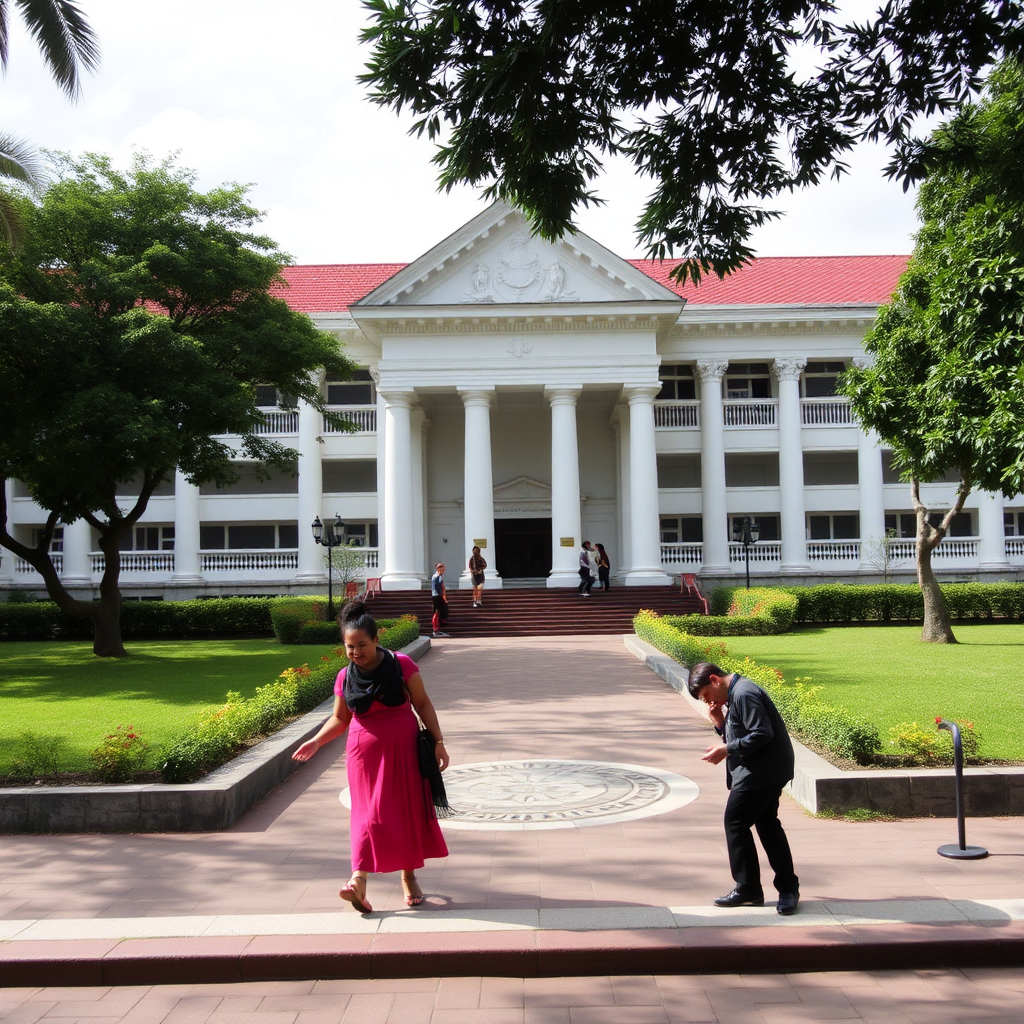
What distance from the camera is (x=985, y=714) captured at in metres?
10.8

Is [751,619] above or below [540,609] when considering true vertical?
below

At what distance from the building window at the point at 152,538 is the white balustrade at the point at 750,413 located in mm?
21201

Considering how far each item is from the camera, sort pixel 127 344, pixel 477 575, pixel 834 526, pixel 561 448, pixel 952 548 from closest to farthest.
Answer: pixel 127 344 → pixel 477 575 → pixel 561 448 → pixel 952 548 → pixel 834 526

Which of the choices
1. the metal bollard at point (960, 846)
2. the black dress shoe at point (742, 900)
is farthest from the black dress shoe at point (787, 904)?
the metal bollard at point (960, 846)

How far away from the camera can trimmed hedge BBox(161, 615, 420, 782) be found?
7.86m

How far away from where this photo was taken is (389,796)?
5215 mm

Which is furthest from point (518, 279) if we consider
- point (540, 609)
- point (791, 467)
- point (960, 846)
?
point (960, 846)

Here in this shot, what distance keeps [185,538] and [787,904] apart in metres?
31.3

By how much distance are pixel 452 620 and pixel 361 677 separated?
21468mm

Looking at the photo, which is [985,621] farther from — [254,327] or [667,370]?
[254,327]

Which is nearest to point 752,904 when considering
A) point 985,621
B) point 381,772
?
point 381,772

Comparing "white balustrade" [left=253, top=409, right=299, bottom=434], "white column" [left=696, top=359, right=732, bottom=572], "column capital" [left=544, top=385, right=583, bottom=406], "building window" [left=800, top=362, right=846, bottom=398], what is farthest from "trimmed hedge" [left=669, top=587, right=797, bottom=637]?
"white balustrade" [left=253, top=409, right=299, bottom=434]

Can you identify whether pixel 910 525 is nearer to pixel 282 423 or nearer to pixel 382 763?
pixel 282 423

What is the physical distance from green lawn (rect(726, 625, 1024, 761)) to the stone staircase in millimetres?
4633
